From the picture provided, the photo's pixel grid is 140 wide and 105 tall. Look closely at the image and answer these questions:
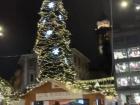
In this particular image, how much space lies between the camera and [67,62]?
25.9m

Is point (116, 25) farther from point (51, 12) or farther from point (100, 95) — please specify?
point (100, 95)

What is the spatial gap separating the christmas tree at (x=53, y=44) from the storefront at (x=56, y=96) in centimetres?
590

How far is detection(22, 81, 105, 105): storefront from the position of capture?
18.2 metres

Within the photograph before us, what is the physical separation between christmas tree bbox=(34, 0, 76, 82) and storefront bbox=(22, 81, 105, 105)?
5.90 metres

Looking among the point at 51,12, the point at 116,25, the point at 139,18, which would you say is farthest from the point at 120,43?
the point at 51,12

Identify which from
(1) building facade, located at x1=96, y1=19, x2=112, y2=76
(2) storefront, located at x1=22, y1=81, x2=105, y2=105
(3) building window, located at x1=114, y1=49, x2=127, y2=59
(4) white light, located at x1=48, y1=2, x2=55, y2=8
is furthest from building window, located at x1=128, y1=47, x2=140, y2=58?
(2) storefront, located at x1=22, y1=81, x2=105, y2=105

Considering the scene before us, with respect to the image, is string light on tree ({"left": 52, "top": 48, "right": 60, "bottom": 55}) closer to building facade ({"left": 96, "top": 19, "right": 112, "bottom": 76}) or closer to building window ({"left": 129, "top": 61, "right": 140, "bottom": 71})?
building window ({"left": 129, "top": 61, "right": 140, "bottom": 71})

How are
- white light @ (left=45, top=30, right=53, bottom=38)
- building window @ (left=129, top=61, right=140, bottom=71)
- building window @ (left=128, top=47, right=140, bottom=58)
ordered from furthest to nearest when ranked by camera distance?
building window @ (left=128, top=47, right=140, bottom=58) < building window @ (left=129, top=61, right=140, bottom=71) < white light @ (left=45, top=30, right=53, bottom=38)

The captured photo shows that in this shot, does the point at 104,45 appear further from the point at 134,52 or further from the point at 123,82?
the point at 123,82

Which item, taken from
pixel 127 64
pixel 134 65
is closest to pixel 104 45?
pixel 127 64

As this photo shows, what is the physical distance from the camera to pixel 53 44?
87.4ft

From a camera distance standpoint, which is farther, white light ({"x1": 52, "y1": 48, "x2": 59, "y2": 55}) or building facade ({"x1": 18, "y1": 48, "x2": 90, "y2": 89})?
building facade ({"x1": 18, "y1": 48, "x2": 90, "y2": 89})

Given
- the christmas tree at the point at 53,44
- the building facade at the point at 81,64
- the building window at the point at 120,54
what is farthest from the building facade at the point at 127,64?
the christmas tree at the point at 53,44

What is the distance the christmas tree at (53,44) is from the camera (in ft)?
82.9
